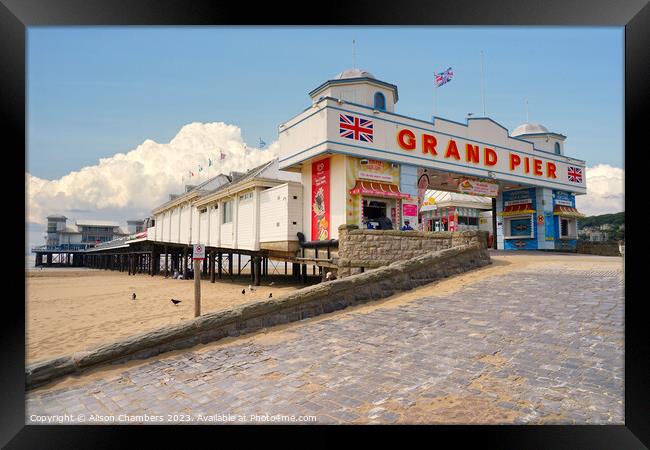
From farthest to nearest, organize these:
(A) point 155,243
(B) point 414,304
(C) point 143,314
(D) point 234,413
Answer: (A) point 155,243, (C) point 143,314, (B) point 414,304, (D) point 234,413

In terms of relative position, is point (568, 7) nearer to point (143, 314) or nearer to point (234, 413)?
point (234, 413)

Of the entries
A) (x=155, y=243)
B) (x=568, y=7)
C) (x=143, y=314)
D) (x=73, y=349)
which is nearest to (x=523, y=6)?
(x=568, y=7)

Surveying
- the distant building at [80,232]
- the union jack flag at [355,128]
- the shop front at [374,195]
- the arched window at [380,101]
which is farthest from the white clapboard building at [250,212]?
the distant building at [80,232]

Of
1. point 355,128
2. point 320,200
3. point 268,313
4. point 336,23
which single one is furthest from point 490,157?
point 336,23

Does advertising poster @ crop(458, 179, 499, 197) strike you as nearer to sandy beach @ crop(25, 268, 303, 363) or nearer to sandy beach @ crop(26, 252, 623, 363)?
sandy beach @ crop(26, 252, 623, 363)

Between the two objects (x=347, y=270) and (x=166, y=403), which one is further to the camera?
(x=347, y=270)

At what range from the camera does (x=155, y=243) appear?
40406 mm

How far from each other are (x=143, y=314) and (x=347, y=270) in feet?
23.7

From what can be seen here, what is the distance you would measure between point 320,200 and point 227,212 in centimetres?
925

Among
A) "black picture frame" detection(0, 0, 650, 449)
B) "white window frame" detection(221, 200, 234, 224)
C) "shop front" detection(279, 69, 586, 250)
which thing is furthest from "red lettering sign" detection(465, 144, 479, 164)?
"black picture frame" detection(0, 0, 650, 449)

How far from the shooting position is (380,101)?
17.0 meters

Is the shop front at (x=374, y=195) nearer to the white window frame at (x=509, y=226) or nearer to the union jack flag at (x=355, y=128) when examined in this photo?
the union jack flag at (x=355, y=128)

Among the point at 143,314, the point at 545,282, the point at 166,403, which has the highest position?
the point at 545,282

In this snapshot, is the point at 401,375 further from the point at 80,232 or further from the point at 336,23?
the point at 80,232
